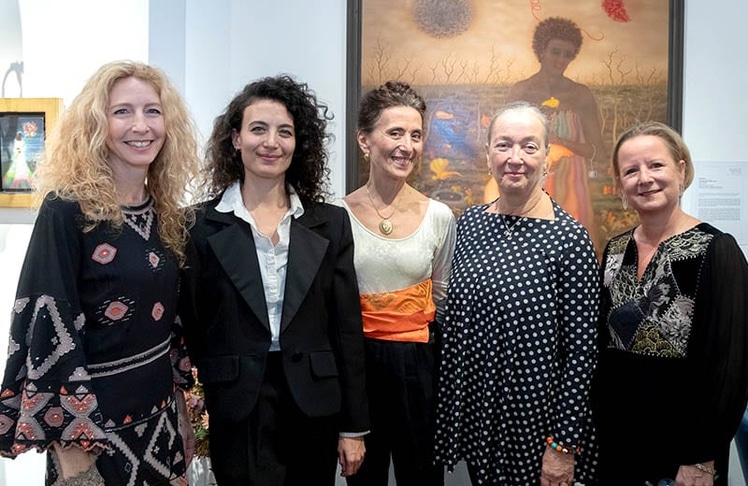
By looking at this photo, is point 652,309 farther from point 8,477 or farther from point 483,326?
point 8,477

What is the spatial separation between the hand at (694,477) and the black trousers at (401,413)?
687mm

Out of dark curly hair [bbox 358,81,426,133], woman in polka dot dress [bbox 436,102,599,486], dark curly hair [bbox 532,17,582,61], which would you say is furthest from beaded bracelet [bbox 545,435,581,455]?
dark curly hair [bbox 532,17,582,61]

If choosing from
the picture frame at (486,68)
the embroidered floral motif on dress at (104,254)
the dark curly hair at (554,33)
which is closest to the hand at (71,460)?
the embroidered floral motif on dress at (104,254)

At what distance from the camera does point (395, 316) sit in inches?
78.3

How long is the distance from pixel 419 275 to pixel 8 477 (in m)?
1.75

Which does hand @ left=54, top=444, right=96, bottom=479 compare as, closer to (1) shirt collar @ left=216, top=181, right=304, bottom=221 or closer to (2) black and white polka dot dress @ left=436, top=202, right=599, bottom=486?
(1) shirt collar @ left=216, top=181, right=304, bottom=221

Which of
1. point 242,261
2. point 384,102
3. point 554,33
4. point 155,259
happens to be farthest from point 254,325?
point 554,33

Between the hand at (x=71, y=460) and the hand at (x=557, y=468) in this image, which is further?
the hand at (x=557, y=468)

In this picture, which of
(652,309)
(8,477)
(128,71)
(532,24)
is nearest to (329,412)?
(652,309)

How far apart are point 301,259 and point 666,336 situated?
1022 mm

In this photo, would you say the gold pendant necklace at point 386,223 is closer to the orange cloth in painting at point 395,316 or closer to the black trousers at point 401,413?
the orange cloth in painting at point 395,316

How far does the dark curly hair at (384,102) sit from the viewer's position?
210 centimetres

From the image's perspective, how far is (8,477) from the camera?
2.37 m

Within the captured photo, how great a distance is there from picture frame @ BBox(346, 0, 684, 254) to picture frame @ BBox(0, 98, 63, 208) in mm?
1206
